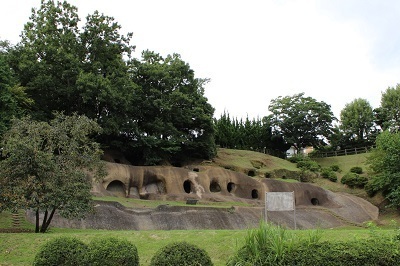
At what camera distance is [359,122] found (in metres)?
70.7

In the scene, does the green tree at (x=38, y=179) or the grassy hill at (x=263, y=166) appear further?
the grassy hill at (x=263, y=166)

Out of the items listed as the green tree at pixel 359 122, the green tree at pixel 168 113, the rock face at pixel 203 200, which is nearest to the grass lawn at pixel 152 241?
the rock face at pixel 203 200

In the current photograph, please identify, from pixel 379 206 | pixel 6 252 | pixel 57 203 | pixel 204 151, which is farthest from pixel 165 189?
pixel 379 206

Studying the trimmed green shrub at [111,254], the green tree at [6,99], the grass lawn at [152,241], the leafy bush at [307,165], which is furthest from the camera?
the leafy bush at [307,165]

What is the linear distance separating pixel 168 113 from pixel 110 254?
34646mm

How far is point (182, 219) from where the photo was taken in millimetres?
26188

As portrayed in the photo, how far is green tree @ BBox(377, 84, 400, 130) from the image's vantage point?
65688 mm

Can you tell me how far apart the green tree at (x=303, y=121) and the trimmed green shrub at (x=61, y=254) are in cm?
5802

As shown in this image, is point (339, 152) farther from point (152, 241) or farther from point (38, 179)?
point (38, 179)

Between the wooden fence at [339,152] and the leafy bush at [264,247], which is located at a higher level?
the wooden fence at [339,152]

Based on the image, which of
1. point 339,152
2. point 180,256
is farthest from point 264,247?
point 339,152

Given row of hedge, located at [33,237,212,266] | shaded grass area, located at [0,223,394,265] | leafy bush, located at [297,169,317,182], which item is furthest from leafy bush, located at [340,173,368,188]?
row of hedge, located at [33,237,212,266]

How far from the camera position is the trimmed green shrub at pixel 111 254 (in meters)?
9.52

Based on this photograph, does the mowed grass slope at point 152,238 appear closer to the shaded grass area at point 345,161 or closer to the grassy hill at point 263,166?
the grassy hill at point 263,166
